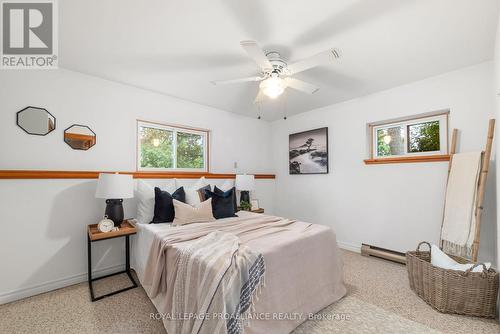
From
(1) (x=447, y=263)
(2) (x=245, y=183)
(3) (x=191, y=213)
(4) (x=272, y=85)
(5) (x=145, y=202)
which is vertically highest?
(4) (x=272, y=85)

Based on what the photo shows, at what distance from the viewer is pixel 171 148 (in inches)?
130

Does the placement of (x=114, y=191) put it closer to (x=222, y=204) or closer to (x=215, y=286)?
(x=222, y=204)

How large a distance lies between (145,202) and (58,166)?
3.07 feet

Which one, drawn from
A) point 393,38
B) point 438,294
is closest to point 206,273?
point 438,294

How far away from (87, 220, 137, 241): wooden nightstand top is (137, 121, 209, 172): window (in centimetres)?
85

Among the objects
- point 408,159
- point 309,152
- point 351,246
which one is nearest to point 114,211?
point 309,152

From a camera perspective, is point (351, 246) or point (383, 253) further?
point (351, 246)

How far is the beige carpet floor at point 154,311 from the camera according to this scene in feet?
5.41

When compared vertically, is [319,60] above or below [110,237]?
above

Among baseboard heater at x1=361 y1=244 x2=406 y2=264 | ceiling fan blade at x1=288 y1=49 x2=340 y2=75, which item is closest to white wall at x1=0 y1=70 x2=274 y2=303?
ceiling fan blade at x1=288 y1=49 x2=340 y2=75

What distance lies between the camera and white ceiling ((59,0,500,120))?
5.16 feet

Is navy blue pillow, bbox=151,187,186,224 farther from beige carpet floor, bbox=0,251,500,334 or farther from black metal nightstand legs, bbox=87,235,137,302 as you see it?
beige carpet floor, bbox=0,251,500,334

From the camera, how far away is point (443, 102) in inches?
100

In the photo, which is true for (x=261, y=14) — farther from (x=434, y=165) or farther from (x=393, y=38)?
(x=434, y=165)
